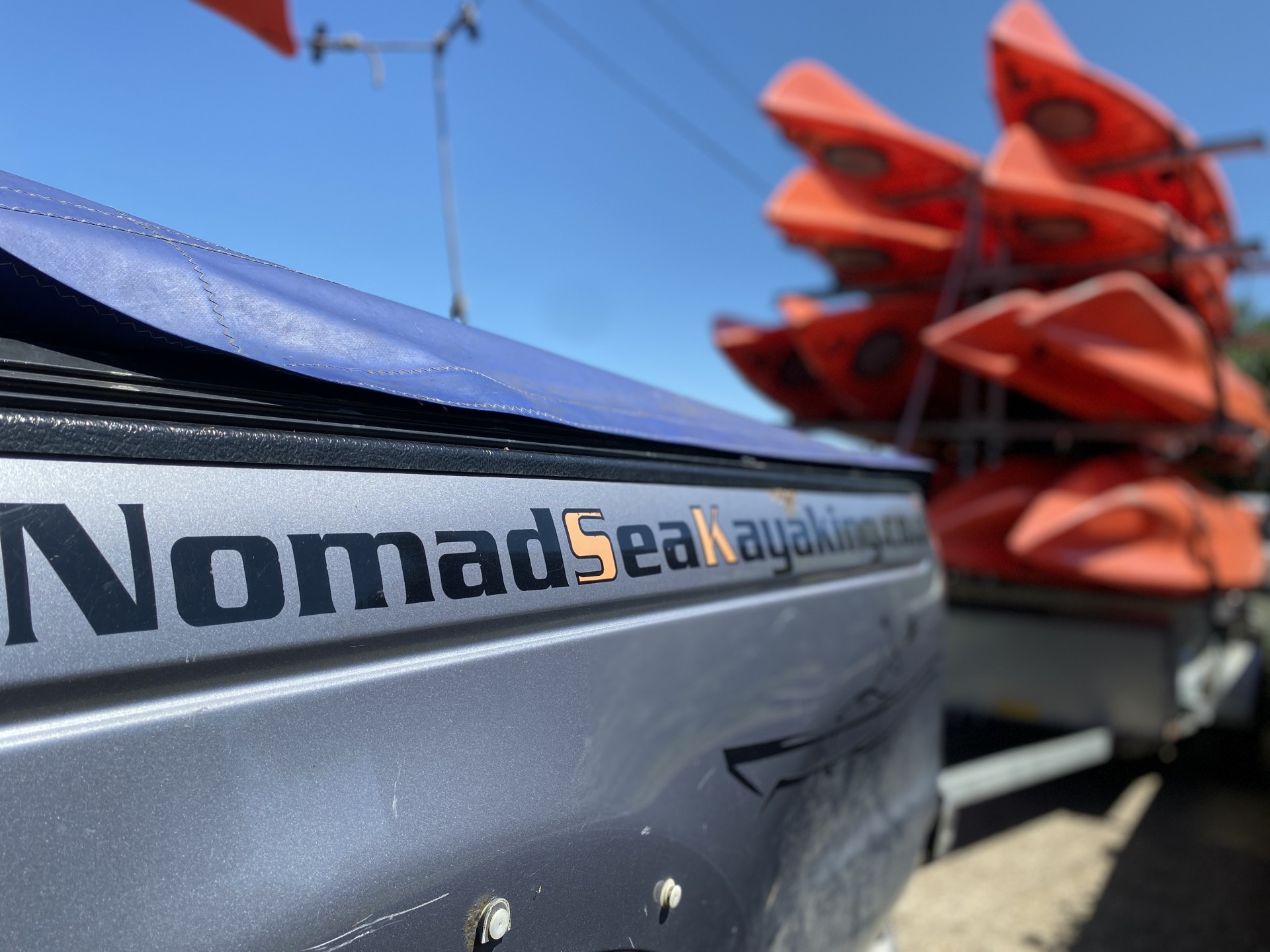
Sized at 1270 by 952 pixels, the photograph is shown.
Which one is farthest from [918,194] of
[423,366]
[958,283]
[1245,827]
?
[423,366]

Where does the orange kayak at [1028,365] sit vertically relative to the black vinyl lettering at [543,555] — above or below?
above

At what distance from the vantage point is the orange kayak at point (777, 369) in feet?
22.3

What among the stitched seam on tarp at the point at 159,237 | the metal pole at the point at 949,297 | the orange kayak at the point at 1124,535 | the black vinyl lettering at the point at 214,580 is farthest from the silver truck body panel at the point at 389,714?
the metal pole at the point at 949,297

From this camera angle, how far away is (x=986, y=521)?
16.8 feet

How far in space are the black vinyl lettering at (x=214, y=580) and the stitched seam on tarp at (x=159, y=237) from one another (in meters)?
0.36

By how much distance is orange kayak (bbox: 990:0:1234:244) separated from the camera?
227 inches

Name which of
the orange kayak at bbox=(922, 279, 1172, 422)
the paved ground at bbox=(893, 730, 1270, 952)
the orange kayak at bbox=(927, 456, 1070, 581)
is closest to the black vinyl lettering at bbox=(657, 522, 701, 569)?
the paved ground at bbox=(893, 730, 1270, 952)

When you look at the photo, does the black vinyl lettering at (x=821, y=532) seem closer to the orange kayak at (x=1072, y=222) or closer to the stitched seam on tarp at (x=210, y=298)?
the stitched seam on tarp at (x=210, y=298)

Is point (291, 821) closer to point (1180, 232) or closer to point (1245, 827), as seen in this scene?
point (1245, 827)

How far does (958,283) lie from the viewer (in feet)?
19.7

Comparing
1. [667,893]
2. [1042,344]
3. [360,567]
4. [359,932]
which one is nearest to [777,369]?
[1042,344]

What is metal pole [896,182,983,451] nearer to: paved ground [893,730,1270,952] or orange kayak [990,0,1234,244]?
orange kayak [990,0,1234,244]

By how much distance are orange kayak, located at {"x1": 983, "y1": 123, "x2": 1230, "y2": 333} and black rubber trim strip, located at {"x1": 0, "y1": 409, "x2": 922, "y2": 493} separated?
190 inches

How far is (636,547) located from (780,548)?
1.35 ft
